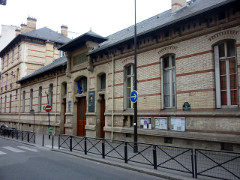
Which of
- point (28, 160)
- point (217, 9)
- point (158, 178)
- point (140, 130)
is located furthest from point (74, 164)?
point (217, 9)

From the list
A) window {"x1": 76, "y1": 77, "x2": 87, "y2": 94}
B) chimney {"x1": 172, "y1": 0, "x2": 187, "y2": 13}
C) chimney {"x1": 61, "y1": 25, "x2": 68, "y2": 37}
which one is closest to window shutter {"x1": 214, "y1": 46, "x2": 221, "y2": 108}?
chimney {"x1": 172, "y1": 0, "x2": 187, "y2": 13}

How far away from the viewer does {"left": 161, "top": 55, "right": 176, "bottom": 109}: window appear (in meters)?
11.4

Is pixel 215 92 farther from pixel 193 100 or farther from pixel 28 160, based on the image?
pixel 28 160

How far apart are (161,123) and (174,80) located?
85.2 inches

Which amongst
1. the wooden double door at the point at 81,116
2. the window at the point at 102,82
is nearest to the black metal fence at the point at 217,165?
the window at the point at 102,82

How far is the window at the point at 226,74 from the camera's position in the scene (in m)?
9.24

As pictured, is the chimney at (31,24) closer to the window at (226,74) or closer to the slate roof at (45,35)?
the slate roof at (45,35)

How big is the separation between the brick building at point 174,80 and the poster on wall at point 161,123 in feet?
0.16

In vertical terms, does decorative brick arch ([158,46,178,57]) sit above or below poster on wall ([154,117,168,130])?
above

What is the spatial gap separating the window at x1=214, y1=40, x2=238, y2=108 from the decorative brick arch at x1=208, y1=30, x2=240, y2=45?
0.27m

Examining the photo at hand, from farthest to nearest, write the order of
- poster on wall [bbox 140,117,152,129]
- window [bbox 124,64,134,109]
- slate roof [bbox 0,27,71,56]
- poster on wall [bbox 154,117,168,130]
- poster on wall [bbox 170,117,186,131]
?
slate roof [bbox 0,27,71,56] < window [bbox 124,64,134,109] < poster on wall [bbox 140,117,152,129] < poster on wall [bbox 154,117,168,130] < poster on wall [bbox 170,117,186,131]

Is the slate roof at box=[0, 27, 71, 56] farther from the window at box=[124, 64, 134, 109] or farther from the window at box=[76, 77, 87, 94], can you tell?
the window at box=[124, 64, 134, 109]

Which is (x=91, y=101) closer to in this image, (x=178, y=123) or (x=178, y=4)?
(x=178, y=123)

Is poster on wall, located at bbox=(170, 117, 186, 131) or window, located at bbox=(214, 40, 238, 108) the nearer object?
window, located at bbox=(214, 40, 238, 108)
